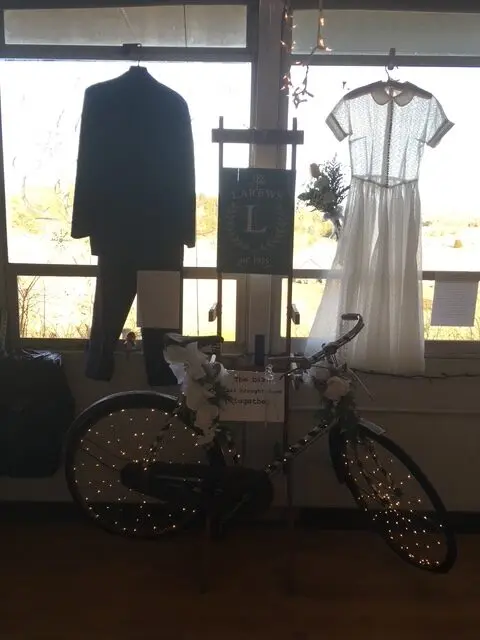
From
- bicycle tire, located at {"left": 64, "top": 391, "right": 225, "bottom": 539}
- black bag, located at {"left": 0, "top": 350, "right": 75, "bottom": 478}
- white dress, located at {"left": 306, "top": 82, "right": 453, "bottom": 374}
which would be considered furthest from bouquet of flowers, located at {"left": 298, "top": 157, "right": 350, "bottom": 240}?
black bag, located at {"left": 0, "top": 350, "right": 75, "bottom": 478}

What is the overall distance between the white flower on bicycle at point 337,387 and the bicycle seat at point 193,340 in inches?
16.6

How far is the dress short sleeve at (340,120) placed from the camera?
2.25m

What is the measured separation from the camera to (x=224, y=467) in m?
2.21

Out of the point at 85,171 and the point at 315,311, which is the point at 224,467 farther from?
the point at 85,171

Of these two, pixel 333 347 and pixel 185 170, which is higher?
pixel 185 170

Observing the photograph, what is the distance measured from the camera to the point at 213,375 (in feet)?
6.82

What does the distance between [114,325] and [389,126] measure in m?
1.29

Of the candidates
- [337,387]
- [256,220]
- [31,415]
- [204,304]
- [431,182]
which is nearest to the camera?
[337,387]

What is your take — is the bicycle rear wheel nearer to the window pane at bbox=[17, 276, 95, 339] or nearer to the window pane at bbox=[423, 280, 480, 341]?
the window pane at bbox=[423, 280, 480, 341]

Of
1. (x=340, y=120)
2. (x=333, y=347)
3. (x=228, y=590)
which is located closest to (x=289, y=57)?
(x=340, y=120)

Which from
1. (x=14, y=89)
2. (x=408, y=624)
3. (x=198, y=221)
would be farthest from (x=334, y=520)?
(x=14, y=89)

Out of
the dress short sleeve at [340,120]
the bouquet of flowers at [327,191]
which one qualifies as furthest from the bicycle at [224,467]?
the dress short sleeve at [340,120]

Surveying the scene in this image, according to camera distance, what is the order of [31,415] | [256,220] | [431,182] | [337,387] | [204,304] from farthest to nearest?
[204,304] → [431,182] → [31,415] → [256,220] → [337,387]

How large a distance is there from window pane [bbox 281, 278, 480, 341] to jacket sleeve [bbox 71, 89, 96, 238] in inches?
33.0
